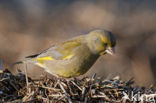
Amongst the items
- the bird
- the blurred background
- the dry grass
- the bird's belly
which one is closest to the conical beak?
the bird

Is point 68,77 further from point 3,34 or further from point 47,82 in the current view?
point 3,34

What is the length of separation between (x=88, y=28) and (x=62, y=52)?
17.2 feet

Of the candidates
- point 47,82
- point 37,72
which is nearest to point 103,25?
point 37,72

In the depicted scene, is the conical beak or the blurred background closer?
the conical beak

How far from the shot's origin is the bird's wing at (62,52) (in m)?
6.96

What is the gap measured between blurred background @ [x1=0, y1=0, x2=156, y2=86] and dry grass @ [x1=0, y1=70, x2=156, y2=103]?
353 centimetres

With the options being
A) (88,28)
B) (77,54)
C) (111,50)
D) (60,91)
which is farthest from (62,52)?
(88,28)

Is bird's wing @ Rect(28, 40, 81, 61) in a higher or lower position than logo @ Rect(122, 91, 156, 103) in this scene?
higher

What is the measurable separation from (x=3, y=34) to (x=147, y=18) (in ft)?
15.2

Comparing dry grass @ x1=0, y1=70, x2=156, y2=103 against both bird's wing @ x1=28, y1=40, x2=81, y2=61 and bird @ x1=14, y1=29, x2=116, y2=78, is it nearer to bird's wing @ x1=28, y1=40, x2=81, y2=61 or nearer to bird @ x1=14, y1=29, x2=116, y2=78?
bird @ x1=14, y1=29, x2=116, y2=78

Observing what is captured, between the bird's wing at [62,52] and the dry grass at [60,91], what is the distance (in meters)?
0.76

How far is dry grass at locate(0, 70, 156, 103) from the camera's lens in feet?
18.8

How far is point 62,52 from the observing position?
7070mm

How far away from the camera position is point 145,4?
1330 centimetres
